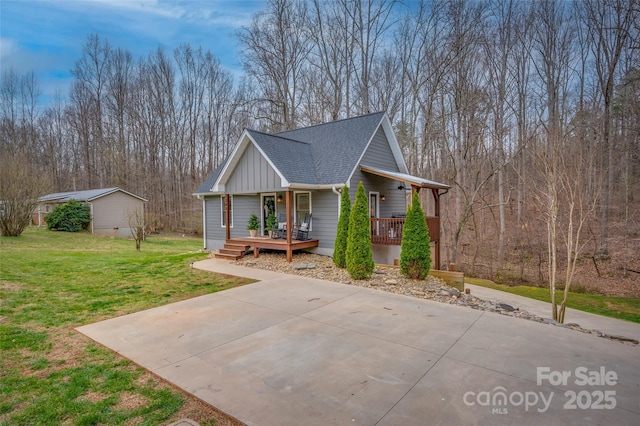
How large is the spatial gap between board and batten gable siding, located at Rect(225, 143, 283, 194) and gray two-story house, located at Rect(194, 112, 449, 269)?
0.03m

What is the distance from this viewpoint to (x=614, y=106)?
48.6 feet

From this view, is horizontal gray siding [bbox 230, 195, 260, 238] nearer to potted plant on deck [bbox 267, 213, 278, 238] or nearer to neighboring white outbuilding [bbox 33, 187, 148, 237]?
potted plant on deck [bbox 267, 213, 278, 238]

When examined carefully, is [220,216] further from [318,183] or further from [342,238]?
[342,238]

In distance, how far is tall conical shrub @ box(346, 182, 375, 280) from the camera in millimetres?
7973

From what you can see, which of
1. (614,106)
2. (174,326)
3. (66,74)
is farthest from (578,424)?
(66,74)

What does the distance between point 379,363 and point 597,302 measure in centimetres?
956

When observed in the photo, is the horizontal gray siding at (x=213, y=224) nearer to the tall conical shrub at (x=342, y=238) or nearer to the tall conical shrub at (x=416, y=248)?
the tall conical shrub at (x=342, y=238)

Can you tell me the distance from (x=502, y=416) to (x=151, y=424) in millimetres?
2955

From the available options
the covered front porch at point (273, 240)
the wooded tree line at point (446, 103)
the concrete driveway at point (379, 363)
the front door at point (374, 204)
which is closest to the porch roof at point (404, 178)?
the front door at point (374, 204)

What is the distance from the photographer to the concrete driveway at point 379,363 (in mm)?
2814

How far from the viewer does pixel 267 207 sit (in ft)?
41.1

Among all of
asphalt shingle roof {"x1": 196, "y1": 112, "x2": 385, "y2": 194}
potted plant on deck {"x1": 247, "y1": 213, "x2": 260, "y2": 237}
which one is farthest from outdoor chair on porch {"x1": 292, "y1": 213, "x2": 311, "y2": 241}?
potted plant on deck {"x1": 247, "y1": 213, "x2": 260, "y2": 237}

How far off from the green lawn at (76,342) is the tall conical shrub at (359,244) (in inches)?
116

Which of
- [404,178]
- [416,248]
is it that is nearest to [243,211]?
[404,178]
